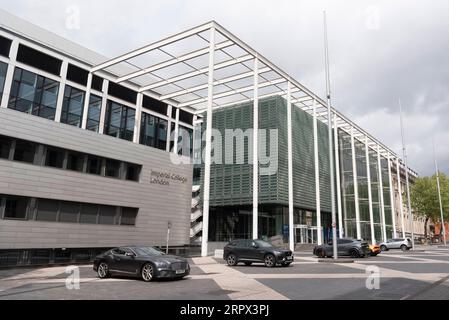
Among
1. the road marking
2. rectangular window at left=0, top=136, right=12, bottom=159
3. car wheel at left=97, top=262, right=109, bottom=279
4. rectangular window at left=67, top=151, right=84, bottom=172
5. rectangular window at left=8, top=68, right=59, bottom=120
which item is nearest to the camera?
the road marking

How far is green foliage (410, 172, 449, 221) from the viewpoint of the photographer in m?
67.8

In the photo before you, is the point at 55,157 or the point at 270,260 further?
the point at 55,157

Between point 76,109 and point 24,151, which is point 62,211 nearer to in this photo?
point 24,151

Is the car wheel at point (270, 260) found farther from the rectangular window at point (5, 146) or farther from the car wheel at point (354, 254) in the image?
the rectangular window at point (5, 146)

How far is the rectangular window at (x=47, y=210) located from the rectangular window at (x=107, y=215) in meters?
3.21

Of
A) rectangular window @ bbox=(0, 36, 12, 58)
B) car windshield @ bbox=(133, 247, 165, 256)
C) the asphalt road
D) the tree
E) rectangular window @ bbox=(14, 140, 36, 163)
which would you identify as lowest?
the asphalt road

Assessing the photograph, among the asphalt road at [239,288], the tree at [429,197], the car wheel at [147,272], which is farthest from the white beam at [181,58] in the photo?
the tree at [429,197]

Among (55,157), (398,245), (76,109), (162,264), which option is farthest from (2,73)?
(398,245)

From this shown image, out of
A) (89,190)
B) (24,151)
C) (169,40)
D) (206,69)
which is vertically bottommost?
(89,190)

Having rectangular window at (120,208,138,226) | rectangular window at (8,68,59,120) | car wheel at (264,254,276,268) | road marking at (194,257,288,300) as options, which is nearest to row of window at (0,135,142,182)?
rectangular window at (120,208,138,226)

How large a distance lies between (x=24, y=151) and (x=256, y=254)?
14.2 metres

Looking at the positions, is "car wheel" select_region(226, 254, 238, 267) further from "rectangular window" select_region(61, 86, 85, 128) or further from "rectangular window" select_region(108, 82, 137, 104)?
"rectangular window" select_region(108, 82, 137, 104)

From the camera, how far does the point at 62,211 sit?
22.3 m

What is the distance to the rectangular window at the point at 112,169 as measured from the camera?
2561 centimetres
